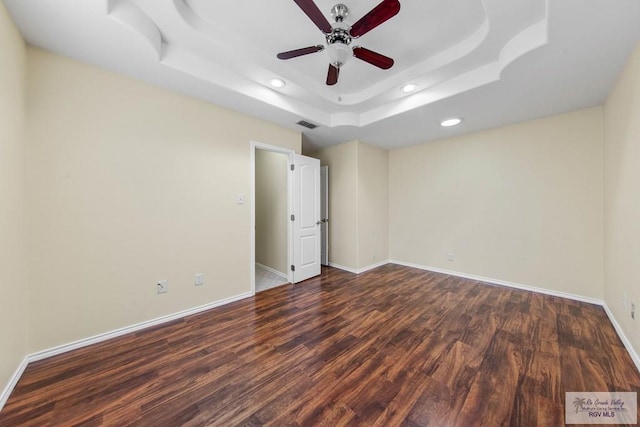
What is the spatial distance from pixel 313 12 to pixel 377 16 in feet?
1.36

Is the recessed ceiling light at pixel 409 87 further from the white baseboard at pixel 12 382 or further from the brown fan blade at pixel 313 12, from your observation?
→ the white baseboard at pixel 12 382

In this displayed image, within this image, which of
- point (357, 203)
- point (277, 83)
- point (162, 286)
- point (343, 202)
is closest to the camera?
point (162, 286)

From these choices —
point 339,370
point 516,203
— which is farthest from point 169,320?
point 516,203

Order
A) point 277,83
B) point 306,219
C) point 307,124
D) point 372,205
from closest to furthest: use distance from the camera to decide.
→ point 277,83 < point 307,124 < point 306,219 < point 372,205

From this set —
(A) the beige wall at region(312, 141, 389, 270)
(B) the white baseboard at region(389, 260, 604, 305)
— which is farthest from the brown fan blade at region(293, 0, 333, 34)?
(B) the white baseboard at region(389, 260, 604, 305)

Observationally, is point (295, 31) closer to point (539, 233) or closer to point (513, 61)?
point (513, 61)

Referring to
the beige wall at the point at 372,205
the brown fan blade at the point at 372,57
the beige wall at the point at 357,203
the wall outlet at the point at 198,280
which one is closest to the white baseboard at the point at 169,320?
the wall outlet at the point at 198,280

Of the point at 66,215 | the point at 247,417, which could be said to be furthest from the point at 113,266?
the point at 247,417

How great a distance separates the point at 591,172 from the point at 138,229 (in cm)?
528

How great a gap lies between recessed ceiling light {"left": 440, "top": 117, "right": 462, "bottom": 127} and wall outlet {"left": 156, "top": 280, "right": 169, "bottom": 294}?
4.13m

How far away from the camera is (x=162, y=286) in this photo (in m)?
2.45

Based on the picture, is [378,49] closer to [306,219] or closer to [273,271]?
[306,219]

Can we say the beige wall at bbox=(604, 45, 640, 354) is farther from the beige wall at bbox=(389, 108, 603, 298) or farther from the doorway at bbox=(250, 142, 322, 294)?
the doorway at bbox=(250, 142, 322, 294)

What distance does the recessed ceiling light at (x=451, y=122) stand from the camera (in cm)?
321
